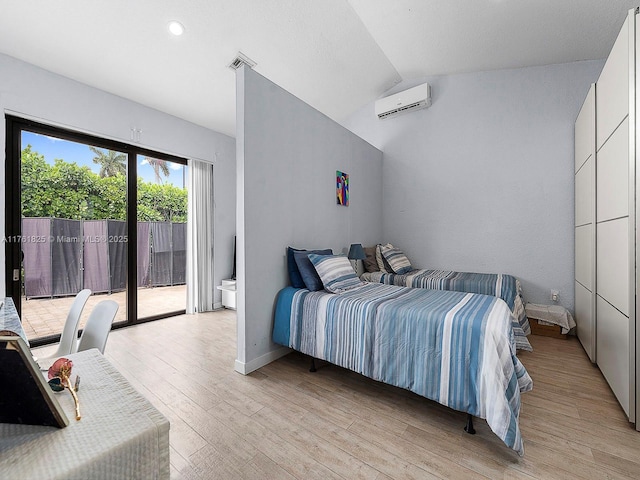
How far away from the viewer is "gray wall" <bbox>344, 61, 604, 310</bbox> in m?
3.53

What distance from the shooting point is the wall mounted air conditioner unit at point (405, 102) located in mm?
4230

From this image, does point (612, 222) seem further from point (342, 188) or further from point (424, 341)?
point (342, 188)

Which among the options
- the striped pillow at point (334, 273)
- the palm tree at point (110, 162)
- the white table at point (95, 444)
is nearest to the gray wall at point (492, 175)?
the striped pillow at point (334, 273)

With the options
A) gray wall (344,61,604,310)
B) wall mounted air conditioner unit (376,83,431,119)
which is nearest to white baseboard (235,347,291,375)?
gray wall (344,61,604,310)

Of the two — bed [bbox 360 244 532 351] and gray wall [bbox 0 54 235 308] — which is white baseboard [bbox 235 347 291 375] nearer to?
bed [bbox 360 244 532 351]

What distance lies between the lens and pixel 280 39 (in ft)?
9.99

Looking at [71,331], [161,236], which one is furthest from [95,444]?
[161,236]

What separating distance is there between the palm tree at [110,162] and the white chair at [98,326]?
2.60 metres

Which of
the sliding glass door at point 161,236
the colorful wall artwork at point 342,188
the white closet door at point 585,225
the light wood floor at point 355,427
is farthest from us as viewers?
the sliding glass door at point 161,236

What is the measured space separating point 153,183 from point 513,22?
4624 millimetres

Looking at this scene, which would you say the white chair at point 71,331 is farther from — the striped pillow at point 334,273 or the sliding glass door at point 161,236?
the sliding glass door at point 161,236

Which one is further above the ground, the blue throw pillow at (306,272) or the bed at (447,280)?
the blue throw pillow at (306,272)

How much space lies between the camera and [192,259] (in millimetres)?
4359

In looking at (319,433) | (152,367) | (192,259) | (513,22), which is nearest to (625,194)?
(513,22)
